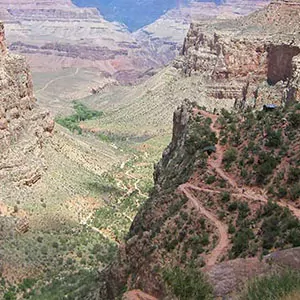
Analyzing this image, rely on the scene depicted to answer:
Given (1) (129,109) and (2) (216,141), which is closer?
(2) (216,141)

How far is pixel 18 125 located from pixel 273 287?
35.4 m

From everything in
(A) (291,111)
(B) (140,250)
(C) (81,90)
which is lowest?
(C) (81,90)

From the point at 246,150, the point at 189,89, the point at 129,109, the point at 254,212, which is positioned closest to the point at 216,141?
the point at 246,150

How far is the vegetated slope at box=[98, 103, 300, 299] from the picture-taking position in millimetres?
19797

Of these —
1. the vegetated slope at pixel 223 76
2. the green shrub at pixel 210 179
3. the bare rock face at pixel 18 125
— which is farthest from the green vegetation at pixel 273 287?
the vegetated slope at pixel 223 76

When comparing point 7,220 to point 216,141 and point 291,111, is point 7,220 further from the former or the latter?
point 291,111

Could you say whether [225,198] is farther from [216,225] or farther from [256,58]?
[256,58]

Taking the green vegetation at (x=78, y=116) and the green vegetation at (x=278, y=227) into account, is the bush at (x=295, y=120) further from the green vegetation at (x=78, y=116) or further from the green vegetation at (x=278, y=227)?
the green vegetation at (x=78, y=116)

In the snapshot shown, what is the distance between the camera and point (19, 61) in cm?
4966

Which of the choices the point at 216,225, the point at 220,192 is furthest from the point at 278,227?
the point at 220,192

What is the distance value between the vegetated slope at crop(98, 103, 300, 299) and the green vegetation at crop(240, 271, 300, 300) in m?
1.36

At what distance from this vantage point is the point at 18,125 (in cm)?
4725

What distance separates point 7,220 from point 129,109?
196 ft

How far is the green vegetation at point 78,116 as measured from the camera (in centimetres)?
9074
